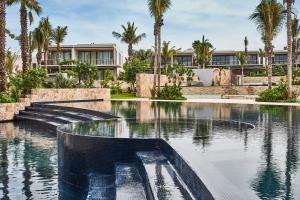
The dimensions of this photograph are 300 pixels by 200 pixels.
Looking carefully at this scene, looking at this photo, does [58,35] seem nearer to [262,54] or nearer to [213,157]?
[262,54]

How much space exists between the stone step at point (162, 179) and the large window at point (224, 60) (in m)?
77.7

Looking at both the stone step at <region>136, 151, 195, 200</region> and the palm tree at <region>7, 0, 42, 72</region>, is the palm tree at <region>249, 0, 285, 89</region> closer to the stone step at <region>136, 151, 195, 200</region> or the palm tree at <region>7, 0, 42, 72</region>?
the palm tree at <region>7, 0, 42, 72</region>

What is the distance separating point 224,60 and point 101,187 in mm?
78834

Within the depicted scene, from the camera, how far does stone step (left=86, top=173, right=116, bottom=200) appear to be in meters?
7.99

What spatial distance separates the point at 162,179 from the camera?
683 centimetres

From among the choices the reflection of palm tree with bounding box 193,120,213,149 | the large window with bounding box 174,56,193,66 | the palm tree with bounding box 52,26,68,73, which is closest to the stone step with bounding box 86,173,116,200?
the reflection of palm tree with bounding box 193,120,213,149

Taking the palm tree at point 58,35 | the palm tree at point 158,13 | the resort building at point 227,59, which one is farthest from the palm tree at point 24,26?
the resort building at point 227,59

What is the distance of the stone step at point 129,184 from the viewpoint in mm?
6742

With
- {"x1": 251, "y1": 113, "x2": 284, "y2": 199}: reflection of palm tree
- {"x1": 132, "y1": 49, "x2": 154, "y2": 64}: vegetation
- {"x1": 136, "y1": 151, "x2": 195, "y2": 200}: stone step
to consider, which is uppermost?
{"x1": 132, "y1": 49, "x2": 154, "y2": 64}: vegetation

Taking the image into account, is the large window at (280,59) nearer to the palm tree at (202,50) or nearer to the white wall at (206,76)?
the palm tree at (202,50)

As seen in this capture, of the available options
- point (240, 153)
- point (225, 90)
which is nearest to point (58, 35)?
point (225, 90)

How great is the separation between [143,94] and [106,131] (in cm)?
3547

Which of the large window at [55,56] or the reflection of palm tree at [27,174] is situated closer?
the reflection of palm tree at [27,174]

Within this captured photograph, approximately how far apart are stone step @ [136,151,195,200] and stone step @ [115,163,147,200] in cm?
27
